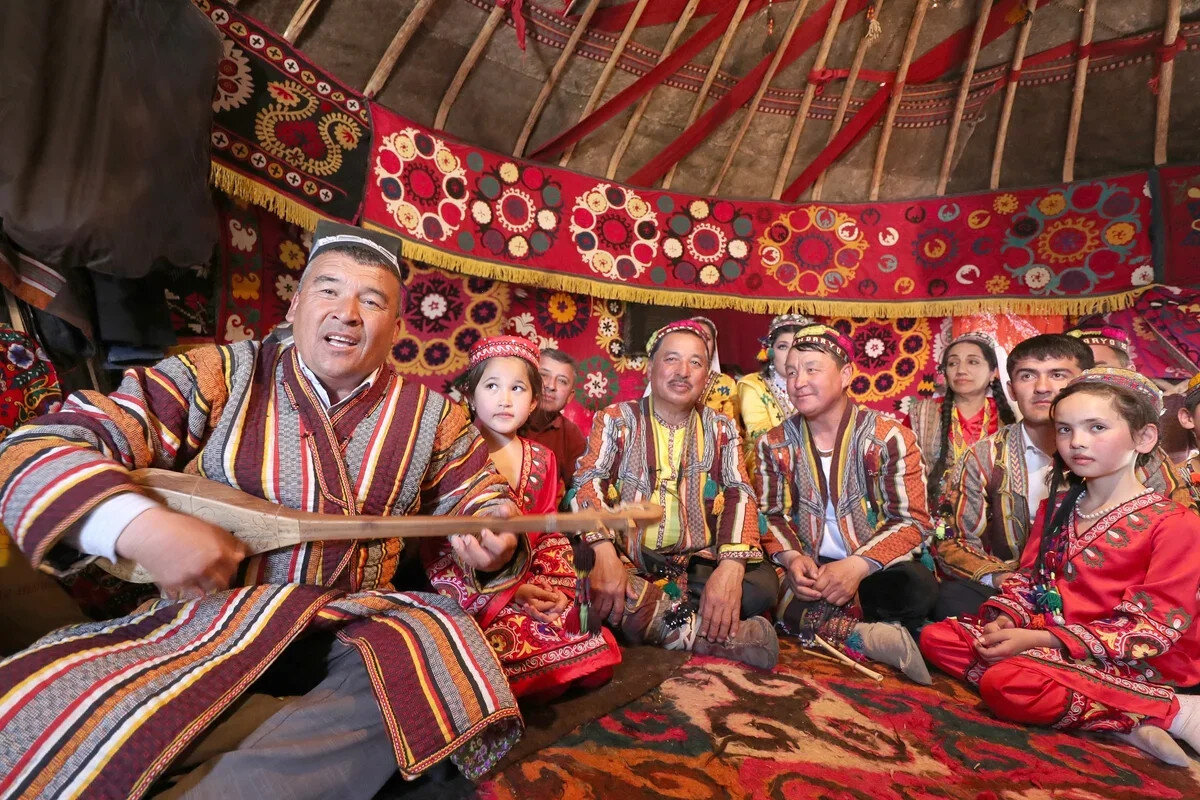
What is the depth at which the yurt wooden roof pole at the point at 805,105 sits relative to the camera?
4309mm

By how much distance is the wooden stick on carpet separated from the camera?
2.16 m

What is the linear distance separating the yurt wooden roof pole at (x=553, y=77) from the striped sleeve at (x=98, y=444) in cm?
301

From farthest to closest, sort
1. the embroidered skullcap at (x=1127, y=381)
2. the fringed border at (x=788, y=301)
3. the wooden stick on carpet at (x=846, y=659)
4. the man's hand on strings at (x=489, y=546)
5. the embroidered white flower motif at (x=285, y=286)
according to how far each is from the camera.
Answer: the fringed border at (x=788, y=301)
the embroidered white flower motif at (x=285, y=286)
the wooden stick on carpet at (x=846, y=659)
the embroidered skullcap at (x=1127, y=381)
the man's hand on strings at (x=489, y=546)

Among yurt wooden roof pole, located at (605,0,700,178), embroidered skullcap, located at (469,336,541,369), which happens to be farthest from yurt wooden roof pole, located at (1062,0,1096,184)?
embroidered skullcap, located at (469,336,541,369)

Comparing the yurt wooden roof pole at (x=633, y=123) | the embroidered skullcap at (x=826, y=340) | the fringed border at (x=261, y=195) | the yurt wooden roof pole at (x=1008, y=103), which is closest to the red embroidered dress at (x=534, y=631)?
the embroidered skullcap at (x=826, y=340)

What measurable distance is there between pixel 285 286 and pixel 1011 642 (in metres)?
3.28

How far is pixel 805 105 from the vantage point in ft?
15.2

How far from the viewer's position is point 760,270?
15.1 ft

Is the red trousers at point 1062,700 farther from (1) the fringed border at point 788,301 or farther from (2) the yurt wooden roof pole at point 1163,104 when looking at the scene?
(2) the yurt wooden roof pole at point 1163,104

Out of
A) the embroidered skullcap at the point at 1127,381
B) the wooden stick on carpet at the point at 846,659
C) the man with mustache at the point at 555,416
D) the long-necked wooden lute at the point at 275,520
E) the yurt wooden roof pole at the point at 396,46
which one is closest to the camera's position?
the long-necked wooden lute at the point at 275,520

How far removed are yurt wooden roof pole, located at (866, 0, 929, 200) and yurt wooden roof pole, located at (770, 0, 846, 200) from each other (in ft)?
1.66

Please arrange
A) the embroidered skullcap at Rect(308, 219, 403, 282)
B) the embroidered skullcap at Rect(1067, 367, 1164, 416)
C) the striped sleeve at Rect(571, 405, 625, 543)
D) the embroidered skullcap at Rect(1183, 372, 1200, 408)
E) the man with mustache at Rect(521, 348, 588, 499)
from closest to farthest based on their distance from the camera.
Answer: the embroidered skullcap at Rect(308, 219, 403, 282)
the embroidered skullcap at Rect(1067, 367, 1164, 416)
the striped sleeve at Rect(571, 405, 625, 543)
the embroidered skullcap at Rect(1183, 372, 1200, 408)
the man with mustache at Rect(521, 348, 588, 499)

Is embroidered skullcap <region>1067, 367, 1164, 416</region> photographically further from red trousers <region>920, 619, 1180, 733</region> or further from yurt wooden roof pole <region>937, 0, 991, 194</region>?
yurt wooden roof pole <region>937, 0, 991, 194</region>

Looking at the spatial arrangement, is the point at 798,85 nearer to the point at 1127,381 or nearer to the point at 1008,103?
the point at 1008,103
